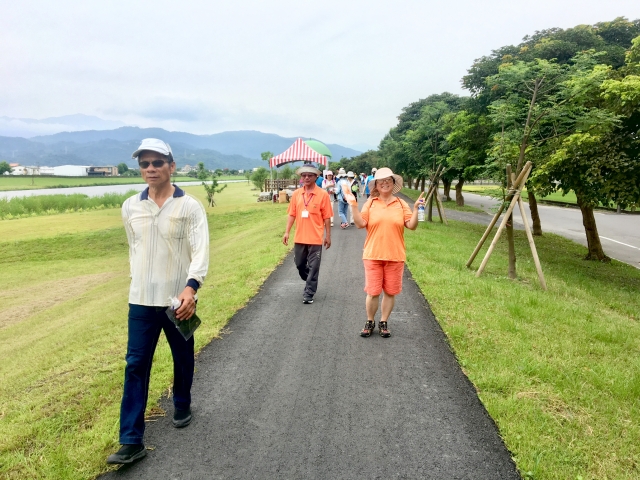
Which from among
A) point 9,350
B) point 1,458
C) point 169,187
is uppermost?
point 169,187

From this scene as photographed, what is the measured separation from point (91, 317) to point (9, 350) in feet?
4.82

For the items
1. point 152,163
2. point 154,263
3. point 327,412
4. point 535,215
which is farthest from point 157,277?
point 535,215

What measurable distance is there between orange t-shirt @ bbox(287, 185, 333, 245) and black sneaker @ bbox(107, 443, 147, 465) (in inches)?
166

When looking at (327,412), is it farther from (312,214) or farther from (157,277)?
(312,214)

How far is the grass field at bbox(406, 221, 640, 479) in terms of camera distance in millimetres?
3166

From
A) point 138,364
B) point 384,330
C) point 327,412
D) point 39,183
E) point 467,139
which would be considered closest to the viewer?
point 138,364

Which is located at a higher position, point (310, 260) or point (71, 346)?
point (310, 260)

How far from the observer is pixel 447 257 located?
1068 cm

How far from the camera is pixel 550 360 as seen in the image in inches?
187

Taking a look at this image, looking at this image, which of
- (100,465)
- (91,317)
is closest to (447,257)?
(91,317)

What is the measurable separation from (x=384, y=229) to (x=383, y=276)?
0.61 meters

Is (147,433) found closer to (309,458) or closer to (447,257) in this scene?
(309,458)

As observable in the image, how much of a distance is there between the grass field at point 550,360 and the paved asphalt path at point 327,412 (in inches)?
9.8

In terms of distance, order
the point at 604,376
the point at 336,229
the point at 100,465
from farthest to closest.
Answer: the point at 336,229, the point at 604,376, the point at 100,465
